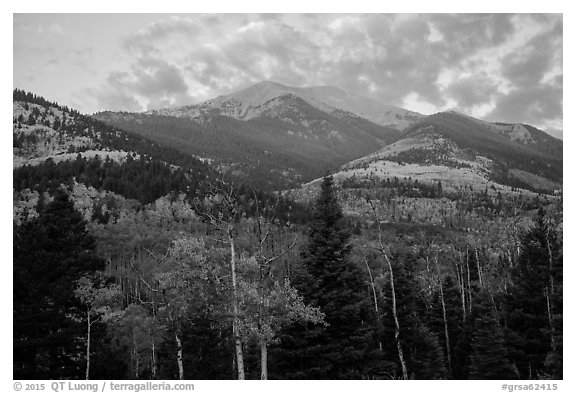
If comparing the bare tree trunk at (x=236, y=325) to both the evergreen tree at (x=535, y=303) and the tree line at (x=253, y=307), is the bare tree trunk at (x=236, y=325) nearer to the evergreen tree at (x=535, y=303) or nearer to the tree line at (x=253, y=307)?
the tree line at (x=253, y=307)

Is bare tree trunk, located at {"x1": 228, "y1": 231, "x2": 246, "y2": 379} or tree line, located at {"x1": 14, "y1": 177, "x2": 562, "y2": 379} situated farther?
tree line, located at {"x1": 14, "y1": 177, "x2": 562, "y2": 379}

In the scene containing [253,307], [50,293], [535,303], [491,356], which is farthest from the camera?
[535,303]

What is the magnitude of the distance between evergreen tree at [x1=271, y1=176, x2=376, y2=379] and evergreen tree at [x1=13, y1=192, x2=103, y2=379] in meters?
11.6

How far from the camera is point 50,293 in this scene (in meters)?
23.1

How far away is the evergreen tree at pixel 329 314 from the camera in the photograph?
25.5 meters

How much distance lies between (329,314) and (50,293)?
1544 centimetres

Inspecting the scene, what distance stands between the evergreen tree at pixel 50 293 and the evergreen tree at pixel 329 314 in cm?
1164

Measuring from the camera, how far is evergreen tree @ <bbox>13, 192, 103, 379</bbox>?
2189cm

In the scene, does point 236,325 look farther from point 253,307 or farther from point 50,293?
point 50,293

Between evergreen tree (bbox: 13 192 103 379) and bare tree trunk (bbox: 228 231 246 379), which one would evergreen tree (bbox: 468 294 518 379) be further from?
evergreen tree (bbox: 13 192 103 379)

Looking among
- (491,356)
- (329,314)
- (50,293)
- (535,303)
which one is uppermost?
(50,293)

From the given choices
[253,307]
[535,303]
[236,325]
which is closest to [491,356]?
[535,303]

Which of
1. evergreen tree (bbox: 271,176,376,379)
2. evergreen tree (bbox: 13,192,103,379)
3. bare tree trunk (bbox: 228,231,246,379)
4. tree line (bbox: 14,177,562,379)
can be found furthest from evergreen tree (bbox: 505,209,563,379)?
evergreen tree (bbox: 13,192,103,379)
